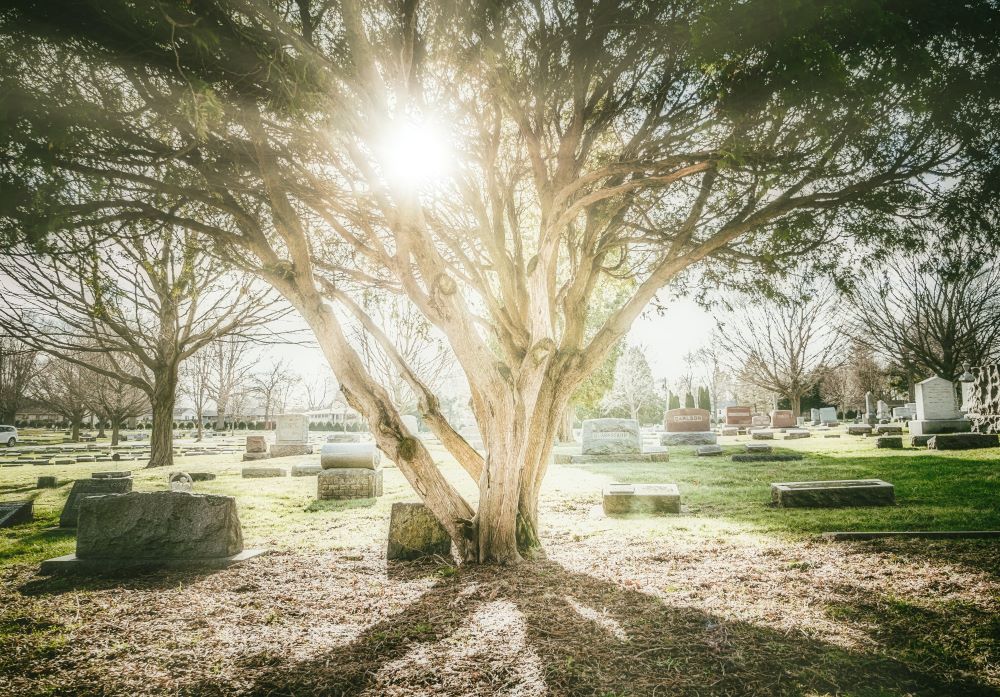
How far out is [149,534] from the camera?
5.54 metres

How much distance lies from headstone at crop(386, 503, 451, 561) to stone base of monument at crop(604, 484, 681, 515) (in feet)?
11.2

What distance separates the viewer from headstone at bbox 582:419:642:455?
17.9 meters

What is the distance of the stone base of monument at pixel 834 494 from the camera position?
7648mm

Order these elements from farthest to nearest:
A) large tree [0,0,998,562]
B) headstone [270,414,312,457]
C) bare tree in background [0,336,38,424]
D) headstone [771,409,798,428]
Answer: bare tree in background [0,336,38,424], headstone [771,409,798,428], headstone [270,414,312,457], large tree [0,0,998,562]

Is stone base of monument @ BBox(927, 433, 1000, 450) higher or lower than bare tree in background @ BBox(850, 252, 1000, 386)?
lower

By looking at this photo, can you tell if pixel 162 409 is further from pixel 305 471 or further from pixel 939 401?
pixel 939 401

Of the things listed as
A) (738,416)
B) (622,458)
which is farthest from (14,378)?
(738,416)

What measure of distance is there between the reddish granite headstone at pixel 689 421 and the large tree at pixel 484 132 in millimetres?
17983

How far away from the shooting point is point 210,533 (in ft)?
18.7

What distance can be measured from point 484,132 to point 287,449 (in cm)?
1761

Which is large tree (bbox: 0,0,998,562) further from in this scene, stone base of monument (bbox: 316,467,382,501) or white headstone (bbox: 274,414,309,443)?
white headstone (bbox: 274,414,309,443)

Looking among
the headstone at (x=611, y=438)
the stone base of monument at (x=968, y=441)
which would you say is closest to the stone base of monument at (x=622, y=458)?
the headstone at (x=611, y=438)

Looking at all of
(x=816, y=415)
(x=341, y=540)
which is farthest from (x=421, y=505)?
(x=816, y=415)

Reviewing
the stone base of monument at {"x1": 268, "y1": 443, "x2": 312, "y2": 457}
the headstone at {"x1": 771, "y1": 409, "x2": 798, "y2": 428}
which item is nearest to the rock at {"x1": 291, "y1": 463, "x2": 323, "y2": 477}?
the stone base of monument at {"x1": 268, "y1": 443, "x2": 312, "y2": 457}
